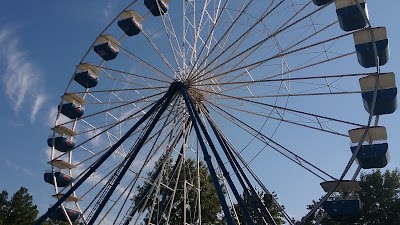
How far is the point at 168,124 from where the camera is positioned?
20.3m

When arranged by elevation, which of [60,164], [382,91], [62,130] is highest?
[62,130]

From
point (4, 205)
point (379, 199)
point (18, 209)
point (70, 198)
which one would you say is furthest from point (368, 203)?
point (4, 205)

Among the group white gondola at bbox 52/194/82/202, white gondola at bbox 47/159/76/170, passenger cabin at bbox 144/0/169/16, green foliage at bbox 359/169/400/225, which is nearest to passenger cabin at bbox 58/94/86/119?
white gondola at bbox 47/159/76/170

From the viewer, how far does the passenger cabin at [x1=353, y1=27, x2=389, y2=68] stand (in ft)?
54.2

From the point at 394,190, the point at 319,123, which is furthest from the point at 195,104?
the point at 394,190

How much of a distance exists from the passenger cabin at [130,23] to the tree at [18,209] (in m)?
26.3

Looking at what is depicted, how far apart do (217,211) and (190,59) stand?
18012mm

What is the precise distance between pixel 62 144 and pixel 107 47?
185 inches

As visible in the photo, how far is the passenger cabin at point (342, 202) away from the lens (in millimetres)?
15617

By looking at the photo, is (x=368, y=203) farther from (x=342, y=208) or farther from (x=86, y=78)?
(x=86, y=78)

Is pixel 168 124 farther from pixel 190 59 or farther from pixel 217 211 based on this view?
pixel 217 211

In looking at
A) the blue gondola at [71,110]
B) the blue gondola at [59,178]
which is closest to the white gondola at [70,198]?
the blue gondola at [59,178]

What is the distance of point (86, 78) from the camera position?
22578mm

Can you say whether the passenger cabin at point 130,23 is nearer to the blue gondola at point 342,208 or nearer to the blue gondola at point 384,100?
the blue gondola at point 384,100
